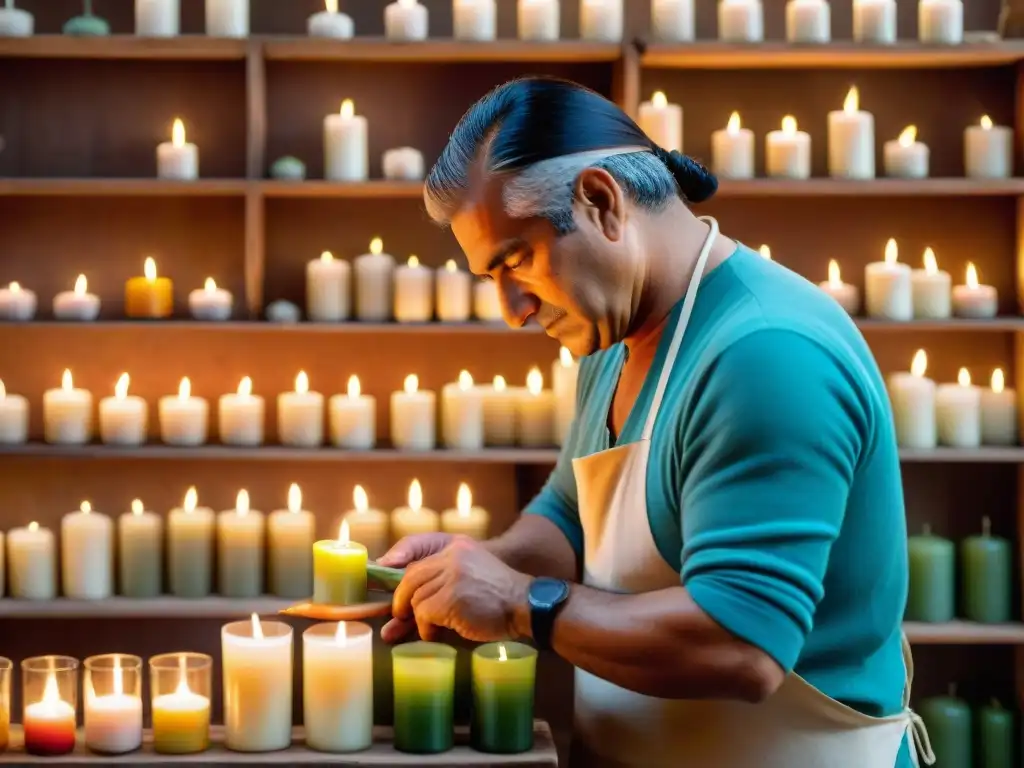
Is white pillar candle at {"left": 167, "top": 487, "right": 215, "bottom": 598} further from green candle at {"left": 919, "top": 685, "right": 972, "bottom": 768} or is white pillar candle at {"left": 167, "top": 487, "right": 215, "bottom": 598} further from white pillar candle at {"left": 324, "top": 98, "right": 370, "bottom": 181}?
green candle at {"left": 919, "top": 685, "right": 972, "bottom": 768}

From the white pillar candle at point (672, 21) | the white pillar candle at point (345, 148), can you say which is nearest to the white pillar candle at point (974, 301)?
the white pillar candle at point (672, 21)

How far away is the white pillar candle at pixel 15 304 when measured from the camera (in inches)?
122

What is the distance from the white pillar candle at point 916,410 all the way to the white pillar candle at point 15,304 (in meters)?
2.17

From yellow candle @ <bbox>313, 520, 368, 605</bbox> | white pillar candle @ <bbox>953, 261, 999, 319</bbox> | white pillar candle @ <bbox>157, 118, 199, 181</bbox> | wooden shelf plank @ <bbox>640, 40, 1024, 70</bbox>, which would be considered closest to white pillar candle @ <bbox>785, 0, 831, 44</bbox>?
wooden shelf plank @ <bbox>640, 40, 1024, 70</bbox>

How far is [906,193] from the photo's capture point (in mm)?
3129

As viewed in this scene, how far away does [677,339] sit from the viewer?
1.31m

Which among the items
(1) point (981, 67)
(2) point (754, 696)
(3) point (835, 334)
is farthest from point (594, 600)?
(1) point (981, 67)

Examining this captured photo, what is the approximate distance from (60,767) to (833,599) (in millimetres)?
1084

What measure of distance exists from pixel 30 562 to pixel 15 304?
2.09 feet

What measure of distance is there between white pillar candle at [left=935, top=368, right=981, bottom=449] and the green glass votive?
1.74 metres

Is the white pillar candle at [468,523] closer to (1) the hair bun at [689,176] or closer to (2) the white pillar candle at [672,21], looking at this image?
(2) the white pillar candle at [672,21]

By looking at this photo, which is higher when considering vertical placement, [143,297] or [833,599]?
[143,297]

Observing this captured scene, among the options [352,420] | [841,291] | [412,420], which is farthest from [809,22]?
[352,420]

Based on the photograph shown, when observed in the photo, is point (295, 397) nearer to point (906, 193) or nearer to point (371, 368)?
point (371, 368)
